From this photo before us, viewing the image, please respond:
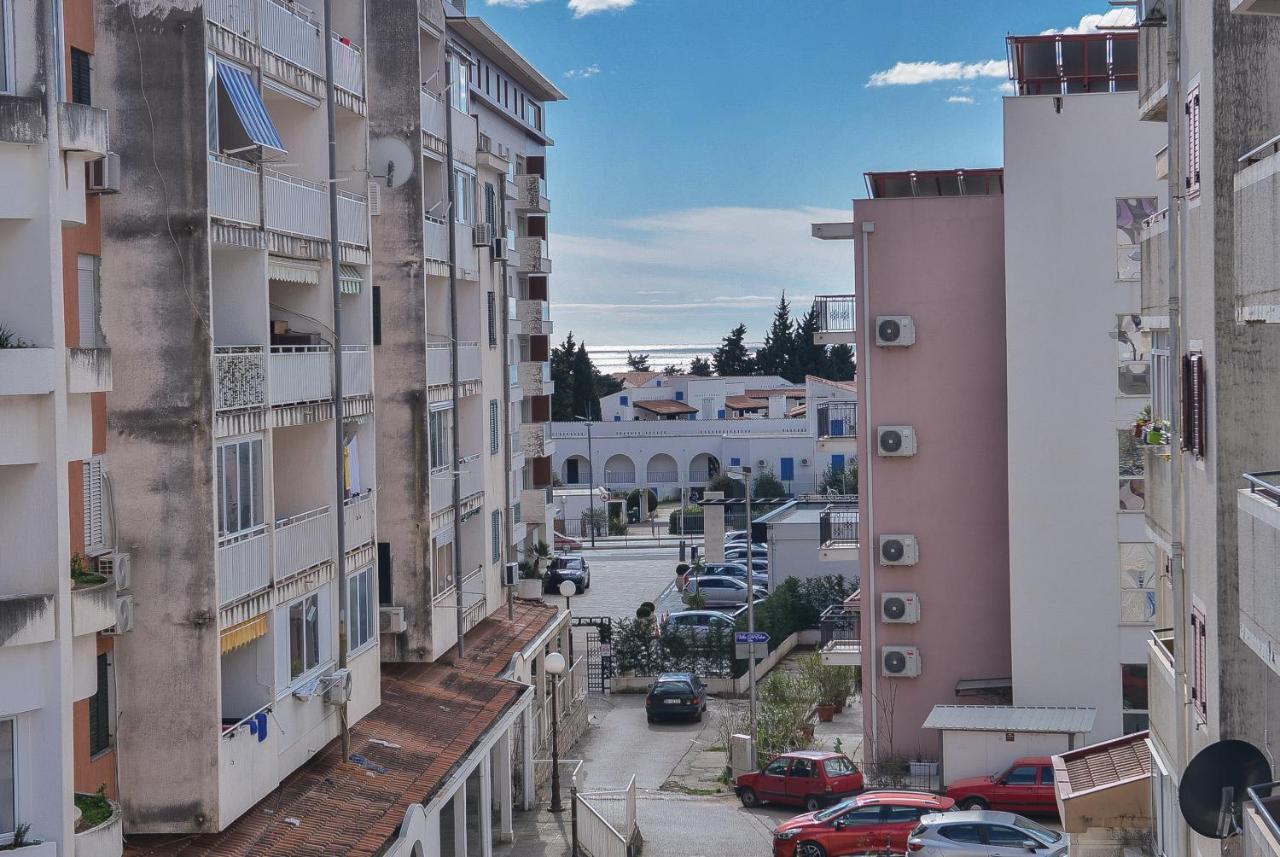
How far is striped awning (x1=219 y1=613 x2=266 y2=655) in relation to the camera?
17438 mm

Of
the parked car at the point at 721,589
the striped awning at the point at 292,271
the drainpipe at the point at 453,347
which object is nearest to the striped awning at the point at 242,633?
the striped awning at the point at 292,271

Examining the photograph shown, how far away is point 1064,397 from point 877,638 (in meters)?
6.47

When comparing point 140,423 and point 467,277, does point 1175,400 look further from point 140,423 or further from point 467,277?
point 467,277

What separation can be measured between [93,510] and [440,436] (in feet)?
Result: 41.9

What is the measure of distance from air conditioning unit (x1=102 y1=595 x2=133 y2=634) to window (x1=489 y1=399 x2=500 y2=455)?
57.5 feet

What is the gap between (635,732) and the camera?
3816cm

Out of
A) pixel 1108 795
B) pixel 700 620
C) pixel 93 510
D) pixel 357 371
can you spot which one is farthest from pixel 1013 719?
pixel 700 620

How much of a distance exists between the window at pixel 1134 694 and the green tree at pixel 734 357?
391 ft

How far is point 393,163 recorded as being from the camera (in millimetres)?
27156

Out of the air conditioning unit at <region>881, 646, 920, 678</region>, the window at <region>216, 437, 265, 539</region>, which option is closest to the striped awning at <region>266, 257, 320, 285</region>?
the window at <region>216, 437, 265, 539</region>

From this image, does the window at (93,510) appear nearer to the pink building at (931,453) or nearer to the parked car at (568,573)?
the pink building at (931,453)

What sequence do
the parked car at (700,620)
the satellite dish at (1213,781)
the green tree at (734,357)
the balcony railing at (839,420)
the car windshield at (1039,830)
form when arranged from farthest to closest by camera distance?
the green tree at (734,357), the parked car at (700,620), the balcony railing at (839,420), the car windshield at (1039,830), the satellite dish at (1213,781)

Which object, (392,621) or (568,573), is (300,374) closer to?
(392,621)

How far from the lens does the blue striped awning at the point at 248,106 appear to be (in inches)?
698
